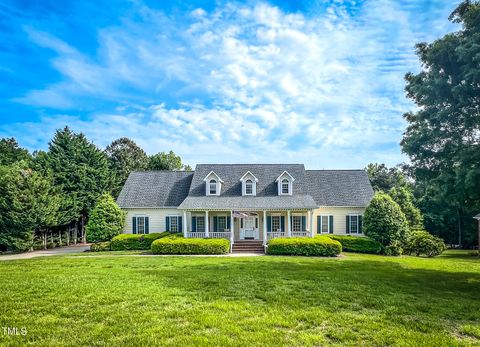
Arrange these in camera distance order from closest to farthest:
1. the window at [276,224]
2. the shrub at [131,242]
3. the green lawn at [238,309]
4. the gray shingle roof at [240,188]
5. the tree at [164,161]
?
the green lawn at [238,309]
the shrub at [131,242]
the gray shingle roof at [240,188]
the window at [276,224]
the tree at [164,161]

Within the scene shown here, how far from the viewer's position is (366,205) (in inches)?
1101

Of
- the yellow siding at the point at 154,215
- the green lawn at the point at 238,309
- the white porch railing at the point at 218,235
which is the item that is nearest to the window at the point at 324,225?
the white porch railing at the point at 218,235

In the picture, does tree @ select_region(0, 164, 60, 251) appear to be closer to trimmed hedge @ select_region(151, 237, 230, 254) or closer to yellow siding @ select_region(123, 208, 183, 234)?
yellow siding @ select_region(123, 208, 183, 234)

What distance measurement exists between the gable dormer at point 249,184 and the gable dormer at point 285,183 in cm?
224

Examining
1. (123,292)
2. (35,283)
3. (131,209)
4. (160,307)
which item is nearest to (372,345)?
(160,307)

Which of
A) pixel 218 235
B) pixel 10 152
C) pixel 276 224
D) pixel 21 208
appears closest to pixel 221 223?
pixel 218 235

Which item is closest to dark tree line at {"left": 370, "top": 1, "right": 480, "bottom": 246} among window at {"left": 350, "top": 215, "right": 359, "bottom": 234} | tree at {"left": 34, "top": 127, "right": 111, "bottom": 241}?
window at {"left": 350, "top": 215, "right": 359, "bottom": 234}

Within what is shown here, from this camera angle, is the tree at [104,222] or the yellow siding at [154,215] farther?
the yellow siding at [154,215]

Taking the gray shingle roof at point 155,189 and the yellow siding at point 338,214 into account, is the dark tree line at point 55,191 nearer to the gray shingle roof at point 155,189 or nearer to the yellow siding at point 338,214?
the gray shingle roof at point 155,189

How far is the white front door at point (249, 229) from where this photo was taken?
27.5 metres

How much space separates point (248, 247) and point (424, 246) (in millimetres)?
13941

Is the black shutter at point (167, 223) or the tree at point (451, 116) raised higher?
the tree at point (451, 116)

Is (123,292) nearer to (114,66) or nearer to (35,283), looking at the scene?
(35,283)

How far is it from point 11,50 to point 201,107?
37.0 feet
